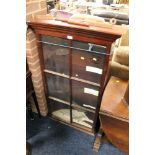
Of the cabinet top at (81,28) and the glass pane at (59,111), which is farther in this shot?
the glass pane at (59,111)

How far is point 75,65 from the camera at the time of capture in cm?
141

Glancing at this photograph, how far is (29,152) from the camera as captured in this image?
1.61 meters

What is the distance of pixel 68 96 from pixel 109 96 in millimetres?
446

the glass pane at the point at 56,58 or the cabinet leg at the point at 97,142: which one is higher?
the glass pane at the point at 56,58

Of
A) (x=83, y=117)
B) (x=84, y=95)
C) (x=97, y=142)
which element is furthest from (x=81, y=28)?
(x=97, y=142)

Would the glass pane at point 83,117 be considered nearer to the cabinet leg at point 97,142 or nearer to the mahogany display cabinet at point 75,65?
the mahogany display cabinet at point 75,65

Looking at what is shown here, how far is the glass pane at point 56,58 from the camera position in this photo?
140cm

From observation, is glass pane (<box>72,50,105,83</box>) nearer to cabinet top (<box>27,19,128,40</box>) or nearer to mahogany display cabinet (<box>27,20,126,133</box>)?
mahogany display cabinet (<box>27,20,126,133</box>)

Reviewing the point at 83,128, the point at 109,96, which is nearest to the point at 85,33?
the point at 109,96

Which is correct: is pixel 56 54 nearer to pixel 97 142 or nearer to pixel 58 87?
pixel 58 87

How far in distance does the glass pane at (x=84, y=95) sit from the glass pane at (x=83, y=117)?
0.12 m

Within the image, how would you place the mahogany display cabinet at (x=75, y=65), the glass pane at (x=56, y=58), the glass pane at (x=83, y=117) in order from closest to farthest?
the mahogany display cabinet at (x=75, y=65), the glass pane at (x=56, y=58), the glass pane at (x=83, y=117)

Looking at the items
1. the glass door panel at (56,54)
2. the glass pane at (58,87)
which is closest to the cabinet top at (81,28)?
the glass door panel at (56,54)
